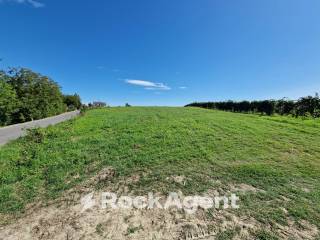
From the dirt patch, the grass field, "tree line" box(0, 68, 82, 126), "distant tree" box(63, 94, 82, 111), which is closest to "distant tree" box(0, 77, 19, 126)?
"tree line" box(0, 68, 82, 126)

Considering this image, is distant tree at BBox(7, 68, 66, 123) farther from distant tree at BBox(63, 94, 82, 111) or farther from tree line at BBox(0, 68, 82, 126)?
distant tree at BBox(63, 94, 82, 111)

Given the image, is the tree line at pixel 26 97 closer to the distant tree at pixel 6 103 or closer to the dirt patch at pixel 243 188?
the distant tree at pixel 6 103

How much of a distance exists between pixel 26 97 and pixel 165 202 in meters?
25.5

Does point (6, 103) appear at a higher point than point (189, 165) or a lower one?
higher

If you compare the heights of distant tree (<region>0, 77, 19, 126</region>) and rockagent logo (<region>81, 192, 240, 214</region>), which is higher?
distant tree (<region>0, 77, 19, 126</region>)

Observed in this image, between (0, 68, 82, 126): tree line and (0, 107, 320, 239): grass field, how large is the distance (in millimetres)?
13076

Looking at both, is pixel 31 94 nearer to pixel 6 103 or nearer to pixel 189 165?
pixel 6 103

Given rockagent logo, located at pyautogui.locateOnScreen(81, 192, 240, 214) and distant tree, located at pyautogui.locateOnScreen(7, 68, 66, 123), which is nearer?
rockagent logo, located at pyautogui.locateOnScreen(81, 192, 240, 214)

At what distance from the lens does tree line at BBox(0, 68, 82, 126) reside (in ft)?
63.1

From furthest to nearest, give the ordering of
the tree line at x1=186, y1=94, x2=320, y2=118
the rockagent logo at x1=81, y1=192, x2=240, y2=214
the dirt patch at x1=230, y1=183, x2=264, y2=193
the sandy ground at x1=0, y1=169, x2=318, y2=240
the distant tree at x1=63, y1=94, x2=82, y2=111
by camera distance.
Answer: the distant tree at x1=63, y1=94, x2=82, y2=111, the tree line at x1=186, y1=94, x2=320, y2=118, the dirt patch at x1=230, y1=183, x2=264, y2=193, the rockagent logo at x1=81, y1=192, x2=240, y2=214, the sandy ground at x1=0, y1=169, x2=318, y2=240

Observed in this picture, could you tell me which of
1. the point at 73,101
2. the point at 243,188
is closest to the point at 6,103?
the point at 243,188

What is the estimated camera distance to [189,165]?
18.4 feet

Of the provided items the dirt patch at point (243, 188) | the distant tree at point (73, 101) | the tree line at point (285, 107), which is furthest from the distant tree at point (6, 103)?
the distant tree at point (73, 101)

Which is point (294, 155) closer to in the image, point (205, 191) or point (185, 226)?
point (205, 191)
